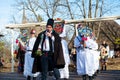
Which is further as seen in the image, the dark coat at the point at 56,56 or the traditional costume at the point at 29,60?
the traditional costume at the point at 29,60

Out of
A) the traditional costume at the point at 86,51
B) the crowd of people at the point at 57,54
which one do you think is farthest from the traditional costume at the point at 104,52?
the traditional costume at the point at 86,51

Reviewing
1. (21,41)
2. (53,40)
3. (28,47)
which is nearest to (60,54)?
(53,40)

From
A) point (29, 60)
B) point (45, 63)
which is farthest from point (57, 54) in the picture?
point (29, 60)

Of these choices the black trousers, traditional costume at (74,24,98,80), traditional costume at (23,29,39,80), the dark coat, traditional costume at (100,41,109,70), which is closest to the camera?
the dark coat

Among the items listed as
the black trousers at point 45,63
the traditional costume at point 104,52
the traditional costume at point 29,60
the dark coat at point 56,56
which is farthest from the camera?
the traditional costume at point 104,52

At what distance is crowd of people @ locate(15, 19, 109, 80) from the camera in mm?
9610

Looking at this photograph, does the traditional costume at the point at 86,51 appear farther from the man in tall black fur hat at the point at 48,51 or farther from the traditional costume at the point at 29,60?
the man in tall black fur hat at the point at 48,51

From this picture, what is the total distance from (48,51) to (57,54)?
0.28 metres

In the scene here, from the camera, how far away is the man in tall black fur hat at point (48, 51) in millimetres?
9531

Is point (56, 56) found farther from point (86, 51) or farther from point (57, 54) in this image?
point (86, 51)

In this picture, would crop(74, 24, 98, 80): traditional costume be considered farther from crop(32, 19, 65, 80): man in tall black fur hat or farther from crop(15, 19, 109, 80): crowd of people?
crop(32, 19, 65, 80): man in tall black fur hat

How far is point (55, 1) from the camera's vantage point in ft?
137

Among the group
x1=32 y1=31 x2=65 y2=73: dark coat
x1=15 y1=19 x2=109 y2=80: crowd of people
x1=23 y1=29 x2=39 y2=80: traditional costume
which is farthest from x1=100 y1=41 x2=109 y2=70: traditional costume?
Result: x1=32 y1=31 x2=65 y2=73: dark coat

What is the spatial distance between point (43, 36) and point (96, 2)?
3078 centimetres
